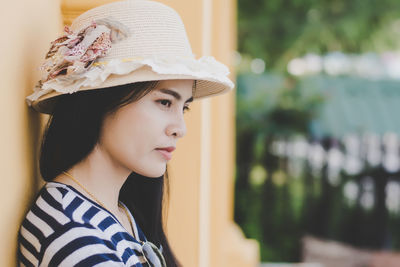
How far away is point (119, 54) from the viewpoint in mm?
1439

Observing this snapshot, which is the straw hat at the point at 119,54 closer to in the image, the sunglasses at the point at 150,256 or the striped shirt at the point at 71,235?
the striped shirt at the point at 71,235

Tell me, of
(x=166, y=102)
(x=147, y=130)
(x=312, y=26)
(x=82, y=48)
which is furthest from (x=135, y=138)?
(x=312, y=26)

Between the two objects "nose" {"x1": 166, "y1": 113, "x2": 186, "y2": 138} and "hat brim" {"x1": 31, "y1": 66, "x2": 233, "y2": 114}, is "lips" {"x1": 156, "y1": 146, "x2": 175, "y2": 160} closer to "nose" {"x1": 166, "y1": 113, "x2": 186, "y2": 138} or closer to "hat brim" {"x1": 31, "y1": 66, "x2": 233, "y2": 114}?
"nose" {"x1": 166, "y1": 113, "x2": 186, "y2": 138}

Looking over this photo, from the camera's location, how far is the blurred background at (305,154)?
7.86 metres

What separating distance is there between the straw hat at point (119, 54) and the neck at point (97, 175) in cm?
20

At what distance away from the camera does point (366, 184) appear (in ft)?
26.1

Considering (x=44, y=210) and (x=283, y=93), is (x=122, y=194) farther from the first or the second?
(x=283, y=93)

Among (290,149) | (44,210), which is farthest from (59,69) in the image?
(290,149)

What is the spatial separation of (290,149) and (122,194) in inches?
258

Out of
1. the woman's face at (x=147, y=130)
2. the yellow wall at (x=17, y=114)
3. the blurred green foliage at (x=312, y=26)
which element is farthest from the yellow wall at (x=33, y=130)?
the blurred green foliage at (x=312, y=26)

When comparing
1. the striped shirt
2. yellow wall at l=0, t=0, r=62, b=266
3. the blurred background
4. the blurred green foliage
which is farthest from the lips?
the blurred background

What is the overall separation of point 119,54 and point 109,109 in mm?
149

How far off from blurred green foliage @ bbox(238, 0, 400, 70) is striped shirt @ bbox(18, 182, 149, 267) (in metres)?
6.29

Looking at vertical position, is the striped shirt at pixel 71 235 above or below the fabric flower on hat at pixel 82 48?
below
